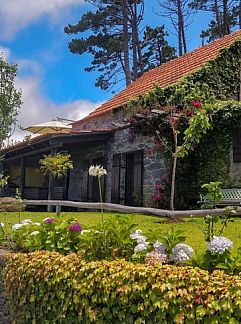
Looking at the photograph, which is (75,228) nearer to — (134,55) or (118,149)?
(118,149)

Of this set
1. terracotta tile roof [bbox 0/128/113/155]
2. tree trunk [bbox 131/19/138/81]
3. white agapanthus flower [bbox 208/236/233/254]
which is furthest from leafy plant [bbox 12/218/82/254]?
tree trunk [bbox 131/19/138/81]

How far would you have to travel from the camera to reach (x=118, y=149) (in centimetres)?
1448

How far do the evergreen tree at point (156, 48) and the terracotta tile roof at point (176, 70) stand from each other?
1121 cm

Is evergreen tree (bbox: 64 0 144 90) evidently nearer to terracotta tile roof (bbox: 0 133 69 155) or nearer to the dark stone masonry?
terracotta tile roof (bbox: 0 133 69 155)

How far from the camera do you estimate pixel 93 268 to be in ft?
12.9

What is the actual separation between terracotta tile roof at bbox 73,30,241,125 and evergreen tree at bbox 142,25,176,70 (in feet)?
36.8

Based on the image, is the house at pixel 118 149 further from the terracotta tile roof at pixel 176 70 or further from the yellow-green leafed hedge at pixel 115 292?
the yellow-green leafed hedge at pixel 115 292

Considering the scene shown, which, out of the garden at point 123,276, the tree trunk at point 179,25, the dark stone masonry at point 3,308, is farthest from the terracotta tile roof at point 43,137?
the tree trunk at point 179,25

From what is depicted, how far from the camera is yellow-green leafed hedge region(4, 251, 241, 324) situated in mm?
3105

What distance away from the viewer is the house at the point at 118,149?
13.3 meters

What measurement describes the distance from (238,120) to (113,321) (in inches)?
357

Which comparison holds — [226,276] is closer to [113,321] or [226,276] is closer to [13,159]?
[113,321]

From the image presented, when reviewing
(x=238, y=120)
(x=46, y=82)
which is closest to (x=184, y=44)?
(x=46, y=82)

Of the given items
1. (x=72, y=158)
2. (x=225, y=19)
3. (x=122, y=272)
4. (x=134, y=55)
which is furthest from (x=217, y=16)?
(x=122, y=272)
